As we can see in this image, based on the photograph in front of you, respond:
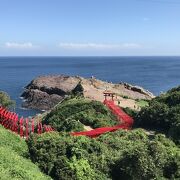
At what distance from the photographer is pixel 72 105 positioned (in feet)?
170

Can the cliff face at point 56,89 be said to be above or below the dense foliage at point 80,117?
below

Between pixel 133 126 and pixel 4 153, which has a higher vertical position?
pixel 4 153

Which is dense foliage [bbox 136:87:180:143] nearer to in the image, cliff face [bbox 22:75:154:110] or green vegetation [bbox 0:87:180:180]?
green vegetation [bbox 0:87:180:180]

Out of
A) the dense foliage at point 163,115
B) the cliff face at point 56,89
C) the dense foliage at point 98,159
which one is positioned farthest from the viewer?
the cliff face at point 56,89

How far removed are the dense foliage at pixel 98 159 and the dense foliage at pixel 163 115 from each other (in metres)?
13.0

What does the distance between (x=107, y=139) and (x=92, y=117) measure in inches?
599

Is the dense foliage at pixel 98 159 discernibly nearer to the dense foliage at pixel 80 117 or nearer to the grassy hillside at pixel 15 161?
the grassy hillside at pixel 15 161

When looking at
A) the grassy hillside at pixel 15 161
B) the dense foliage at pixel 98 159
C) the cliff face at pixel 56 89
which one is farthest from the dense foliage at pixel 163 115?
the cliff face at pixel 56 89

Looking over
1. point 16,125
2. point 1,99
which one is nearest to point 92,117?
point 16,125

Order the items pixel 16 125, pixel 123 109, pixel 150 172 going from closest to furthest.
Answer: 1. pixel 150 172
2. pixel 16 125
3. pixel 123 109

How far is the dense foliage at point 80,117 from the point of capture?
4181 cm

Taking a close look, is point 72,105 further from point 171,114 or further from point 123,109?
point 171,114

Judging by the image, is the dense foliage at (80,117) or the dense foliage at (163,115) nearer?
the dense foliage at (163,115)

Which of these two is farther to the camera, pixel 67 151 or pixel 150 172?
pixel 67 151
